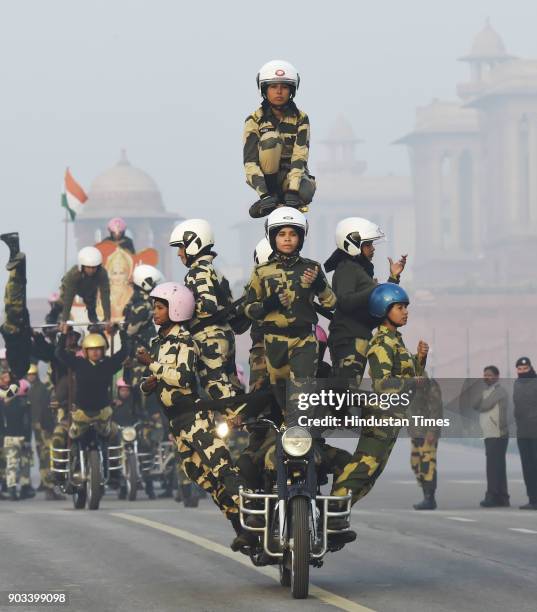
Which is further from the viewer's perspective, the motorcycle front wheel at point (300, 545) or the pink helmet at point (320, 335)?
the pink helmet at point (320, 335)

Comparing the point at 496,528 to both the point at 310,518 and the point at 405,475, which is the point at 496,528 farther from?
the point at 405,475

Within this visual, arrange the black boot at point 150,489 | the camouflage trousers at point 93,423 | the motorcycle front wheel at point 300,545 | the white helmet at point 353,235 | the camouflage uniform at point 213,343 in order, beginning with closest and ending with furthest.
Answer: the motorcycle front wheel at point 300,545, the camouflage uniform at point 213,343, the white helmet at point 353,235, the camouflage trousers at point 93,423, the black boot at point 150,489

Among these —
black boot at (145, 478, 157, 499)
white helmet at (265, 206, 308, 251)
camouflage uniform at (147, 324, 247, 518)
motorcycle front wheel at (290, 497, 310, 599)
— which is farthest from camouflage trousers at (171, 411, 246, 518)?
black boot at (145, 478, 157, 499)

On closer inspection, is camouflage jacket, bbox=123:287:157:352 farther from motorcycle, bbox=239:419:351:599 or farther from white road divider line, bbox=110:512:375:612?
motorcycle, bbox=239:419:351:599

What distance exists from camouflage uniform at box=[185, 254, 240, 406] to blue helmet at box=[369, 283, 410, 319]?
40.4 inches

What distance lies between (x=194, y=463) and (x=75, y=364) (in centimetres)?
1016

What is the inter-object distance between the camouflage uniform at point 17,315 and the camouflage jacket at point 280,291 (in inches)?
414

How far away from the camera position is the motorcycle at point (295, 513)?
40.7 feet

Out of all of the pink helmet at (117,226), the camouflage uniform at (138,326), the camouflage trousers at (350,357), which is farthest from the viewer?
the pink helmet at (117,226)

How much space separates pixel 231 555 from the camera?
51.0ft

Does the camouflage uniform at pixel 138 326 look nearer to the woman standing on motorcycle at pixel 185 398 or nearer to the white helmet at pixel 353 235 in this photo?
the white helmet at pixel 353 235

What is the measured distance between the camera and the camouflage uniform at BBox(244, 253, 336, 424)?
13594 mm

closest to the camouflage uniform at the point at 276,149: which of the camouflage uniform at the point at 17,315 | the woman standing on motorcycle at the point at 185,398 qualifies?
the woman standing on motorcycle at the point at 185,398

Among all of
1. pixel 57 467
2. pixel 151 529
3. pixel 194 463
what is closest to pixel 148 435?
pixel 57 467
